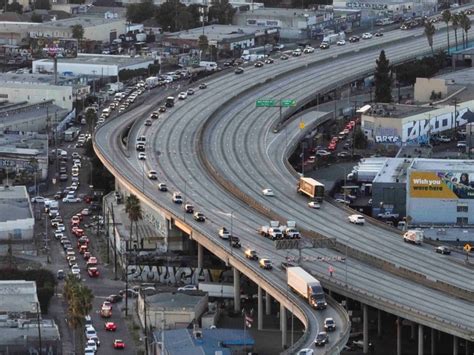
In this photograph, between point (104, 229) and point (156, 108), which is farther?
point (156, 108)

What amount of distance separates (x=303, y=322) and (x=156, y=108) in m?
25.5

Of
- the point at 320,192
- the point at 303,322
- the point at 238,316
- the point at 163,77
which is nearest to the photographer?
the point at 303,322

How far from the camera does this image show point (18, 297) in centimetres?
3953

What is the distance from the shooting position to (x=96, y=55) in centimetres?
7644

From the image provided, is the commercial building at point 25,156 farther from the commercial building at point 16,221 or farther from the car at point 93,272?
the car at point 93,272

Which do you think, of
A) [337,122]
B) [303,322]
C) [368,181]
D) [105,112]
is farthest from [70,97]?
[303,322]

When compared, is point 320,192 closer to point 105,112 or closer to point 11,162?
point 11,162

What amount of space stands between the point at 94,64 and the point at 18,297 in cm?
3348

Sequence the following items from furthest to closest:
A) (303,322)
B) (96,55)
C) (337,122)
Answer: (96,55), (337,122), (303,322)

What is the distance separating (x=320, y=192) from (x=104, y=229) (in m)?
5.31

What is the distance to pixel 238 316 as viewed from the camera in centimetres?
4088

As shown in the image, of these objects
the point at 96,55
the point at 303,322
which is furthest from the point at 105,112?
the point at 303,322

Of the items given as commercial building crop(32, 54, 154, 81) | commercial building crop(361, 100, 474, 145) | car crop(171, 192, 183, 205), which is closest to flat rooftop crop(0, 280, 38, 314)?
car crop(171, 192, 183, 205)

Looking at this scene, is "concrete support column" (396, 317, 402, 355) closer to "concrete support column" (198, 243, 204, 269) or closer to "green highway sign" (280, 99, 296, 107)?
"concrete support column" (198, 243, 204, 269)
